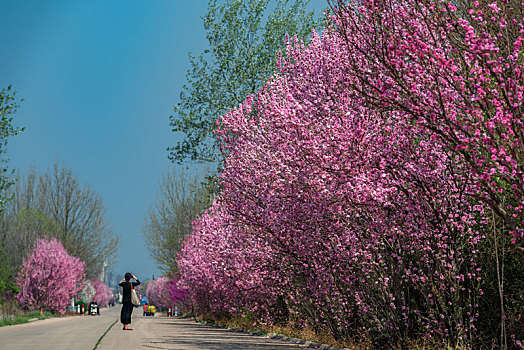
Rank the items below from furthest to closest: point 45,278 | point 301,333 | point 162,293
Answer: point 162,293 → point 45,278 → point 301,333

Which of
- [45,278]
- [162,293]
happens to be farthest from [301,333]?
[162,293]

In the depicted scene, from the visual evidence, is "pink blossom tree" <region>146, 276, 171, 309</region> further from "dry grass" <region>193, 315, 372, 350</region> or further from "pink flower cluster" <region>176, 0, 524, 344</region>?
"pink flower cluster" <region>176, 0, 524, 344</region>

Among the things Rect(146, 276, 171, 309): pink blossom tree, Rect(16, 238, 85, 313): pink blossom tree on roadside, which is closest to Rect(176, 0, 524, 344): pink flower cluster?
Rect(16, 238, 85, 313): pink blossom tree on roadside

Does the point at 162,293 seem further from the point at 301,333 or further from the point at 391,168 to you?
the point at 391,168

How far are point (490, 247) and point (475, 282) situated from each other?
638mm

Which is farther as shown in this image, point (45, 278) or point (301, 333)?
point (45, 278)

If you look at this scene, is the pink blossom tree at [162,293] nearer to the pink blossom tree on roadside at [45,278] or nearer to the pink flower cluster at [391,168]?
the pink blossom tree on roadside at [45,278]

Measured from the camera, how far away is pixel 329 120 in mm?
10797

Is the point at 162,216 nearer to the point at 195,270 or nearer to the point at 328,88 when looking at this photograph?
the point at 195,270

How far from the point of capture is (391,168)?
9.81 meters

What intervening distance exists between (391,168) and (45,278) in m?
43.7

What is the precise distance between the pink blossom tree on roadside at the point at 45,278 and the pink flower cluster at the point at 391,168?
36.5 m

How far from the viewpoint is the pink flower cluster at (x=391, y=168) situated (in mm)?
6727

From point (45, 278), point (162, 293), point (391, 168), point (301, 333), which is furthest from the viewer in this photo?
point (162, 293)
